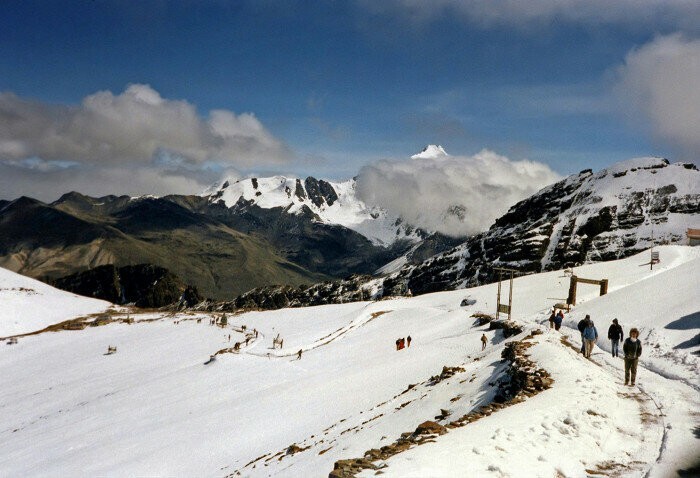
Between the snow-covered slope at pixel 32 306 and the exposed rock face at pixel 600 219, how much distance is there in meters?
136

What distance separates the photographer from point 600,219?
15800 cm

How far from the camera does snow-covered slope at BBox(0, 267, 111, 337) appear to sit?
4173 inches

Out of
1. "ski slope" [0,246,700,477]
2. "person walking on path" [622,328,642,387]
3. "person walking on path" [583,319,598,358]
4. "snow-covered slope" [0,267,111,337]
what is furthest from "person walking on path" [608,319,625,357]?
"snow-covered slope" [0,267,111,337]

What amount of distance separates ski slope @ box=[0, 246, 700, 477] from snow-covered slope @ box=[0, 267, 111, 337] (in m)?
50.7

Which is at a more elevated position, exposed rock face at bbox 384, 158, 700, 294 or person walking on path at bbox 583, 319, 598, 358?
exposed rock face at bbox 384, 158, 700, 294

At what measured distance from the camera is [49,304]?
125 m

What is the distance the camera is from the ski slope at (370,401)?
11859mm

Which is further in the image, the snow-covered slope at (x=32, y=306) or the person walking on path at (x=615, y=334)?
the snow-covered slope at (x=32, y=306)

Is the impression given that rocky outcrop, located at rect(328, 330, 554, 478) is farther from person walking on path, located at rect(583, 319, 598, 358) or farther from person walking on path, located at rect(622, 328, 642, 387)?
person walking on path, located at rect(622, 328, 642, 387)

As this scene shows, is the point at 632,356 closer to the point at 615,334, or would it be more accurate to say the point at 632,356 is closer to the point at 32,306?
the point at 615,334

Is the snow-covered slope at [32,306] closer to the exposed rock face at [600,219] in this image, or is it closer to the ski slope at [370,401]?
the ski slope at [370,401]

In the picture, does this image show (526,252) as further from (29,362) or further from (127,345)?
(29,362)

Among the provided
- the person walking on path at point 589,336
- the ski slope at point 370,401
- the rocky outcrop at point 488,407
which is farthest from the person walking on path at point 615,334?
the rocky outcrop at point 488,407

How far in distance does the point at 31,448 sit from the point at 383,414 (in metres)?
25.1
